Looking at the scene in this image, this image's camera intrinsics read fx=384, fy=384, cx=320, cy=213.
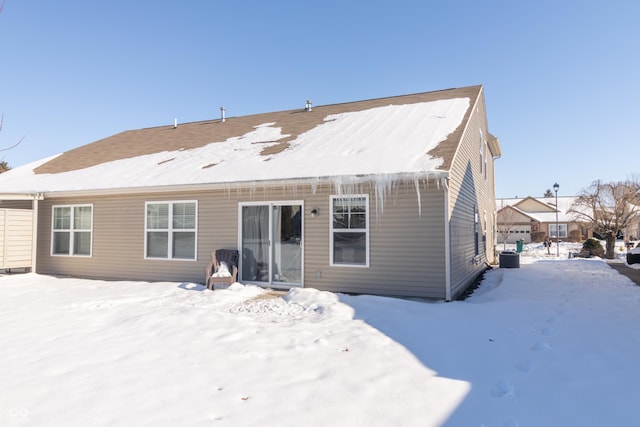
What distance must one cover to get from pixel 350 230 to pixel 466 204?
11.8 feet

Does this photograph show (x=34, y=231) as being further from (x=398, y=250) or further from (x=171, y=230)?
(x=398, y=250)

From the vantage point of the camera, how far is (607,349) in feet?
14.3

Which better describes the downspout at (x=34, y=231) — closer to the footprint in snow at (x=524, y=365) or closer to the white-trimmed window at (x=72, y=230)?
the white-trimmed window at (x=72, y=230)

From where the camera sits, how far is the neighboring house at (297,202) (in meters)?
7.22

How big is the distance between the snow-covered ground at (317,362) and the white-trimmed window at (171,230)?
86.4 inches

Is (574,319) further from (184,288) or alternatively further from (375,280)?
(184,288)

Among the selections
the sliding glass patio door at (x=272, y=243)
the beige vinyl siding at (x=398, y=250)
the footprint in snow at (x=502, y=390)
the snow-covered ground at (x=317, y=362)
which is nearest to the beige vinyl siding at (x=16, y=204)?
the snow-covered ground at (x=317, y=362)

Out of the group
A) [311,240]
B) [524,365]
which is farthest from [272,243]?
[524,365]

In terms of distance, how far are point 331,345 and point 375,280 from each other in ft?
10.0

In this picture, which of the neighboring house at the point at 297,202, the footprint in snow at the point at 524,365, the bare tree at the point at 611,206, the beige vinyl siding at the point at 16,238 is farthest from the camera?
the bare tree at the point at 611,206

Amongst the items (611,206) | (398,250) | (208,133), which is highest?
(208,133)

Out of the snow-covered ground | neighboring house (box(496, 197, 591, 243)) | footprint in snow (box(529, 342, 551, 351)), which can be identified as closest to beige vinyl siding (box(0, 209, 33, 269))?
the snow-covered ground

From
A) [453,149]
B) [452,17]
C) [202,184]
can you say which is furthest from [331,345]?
[452,17]

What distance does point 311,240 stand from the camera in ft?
25.9
